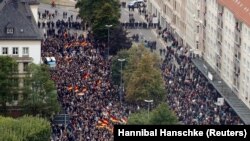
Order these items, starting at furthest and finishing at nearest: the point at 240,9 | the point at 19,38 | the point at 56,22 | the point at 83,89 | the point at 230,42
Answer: the point at 56,22, the point at 230,42, the point at 240,9, the point at 83,89, the point at 19,38

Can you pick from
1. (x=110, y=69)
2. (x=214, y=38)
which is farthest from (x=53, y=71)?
(x=214, y=38)

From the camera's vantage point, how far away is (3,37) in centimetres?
9656

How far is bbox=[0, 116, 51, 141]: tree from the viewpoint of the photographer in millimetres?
68688

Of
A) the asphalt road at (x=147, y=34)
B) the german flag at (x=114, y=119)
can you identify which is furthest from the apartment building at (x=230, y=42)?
the german flag at (x=114, y=119)

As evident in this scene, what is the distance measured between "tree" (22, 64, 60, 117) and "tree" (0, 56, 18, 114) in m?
1.91

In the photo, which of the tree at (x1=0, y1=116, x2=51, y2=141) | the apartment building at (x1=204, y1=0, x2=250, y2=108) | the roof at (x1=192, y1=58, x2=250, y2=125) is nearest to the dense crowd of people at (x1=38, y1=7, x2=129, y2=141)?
the tree at (x1=0, y1=116, x2=51, y2=141)

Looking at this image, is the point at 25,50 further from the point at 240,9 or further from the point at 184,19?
the point at 184,19

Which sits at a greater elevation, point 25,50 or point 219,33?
point 219,33

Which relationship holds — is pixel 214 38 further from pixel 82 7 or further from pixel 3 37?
pixel 3 37

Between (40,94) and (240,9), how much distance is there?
31076 millimetres

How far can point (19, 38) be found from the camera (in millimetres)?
95562

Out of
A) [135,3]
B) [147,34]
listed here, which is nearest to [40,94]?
[147,34]

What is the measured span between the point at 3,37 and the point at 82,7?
38583mm

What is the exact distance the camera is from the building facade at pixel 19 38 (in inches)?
3765
